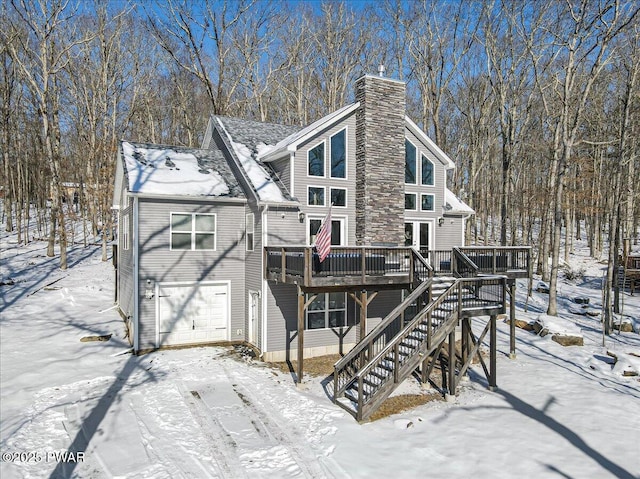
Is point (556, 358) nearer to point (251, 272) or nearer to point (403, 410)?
point (403, 410)

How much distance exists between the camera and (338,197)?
51.3 ft

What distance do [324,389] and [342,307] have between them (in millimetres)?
3809

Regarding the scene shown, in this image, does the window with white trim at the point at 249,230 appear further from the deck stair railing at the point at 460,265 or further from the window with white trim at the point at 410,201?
the deck stair railing at the point at 460,265

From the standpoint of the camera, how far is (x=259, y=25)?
97.9 feet

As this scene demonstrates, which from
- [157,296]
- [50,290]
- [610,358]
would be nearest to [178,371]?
[157,296]

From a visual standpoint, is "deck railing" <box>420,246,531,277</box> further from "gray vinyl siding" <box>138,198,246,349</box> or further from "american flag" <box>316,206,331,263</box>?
"gray vinyl siding" <box>138,198,246,349</box>

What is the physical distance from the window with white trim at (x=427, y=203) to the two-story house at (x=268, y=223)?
8.8 inches

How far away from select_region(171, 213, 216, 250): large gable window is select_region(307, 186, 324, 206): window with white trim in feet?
11.5

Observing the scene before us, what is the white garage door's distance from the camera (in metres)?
14.7

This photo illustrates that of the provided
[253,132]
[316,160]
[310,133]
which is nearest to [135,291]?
[316,160]

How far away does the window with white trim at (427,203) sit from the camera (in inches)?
667

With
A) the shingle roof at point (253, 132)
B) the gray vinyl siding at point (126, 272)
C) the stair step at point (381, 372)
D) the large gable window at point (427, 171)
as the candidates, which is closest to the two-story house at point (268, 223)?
the gray vinyl siding at point (126, 272)

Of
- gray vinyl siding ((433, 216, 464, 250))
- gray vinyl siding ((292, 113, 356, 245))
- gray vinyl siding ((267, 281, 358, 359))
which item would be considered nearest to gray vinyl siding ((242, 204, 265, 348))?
gray vinyl siding ((267, 281, 358, 359))

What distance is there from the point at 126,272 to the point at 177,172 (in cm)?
493
